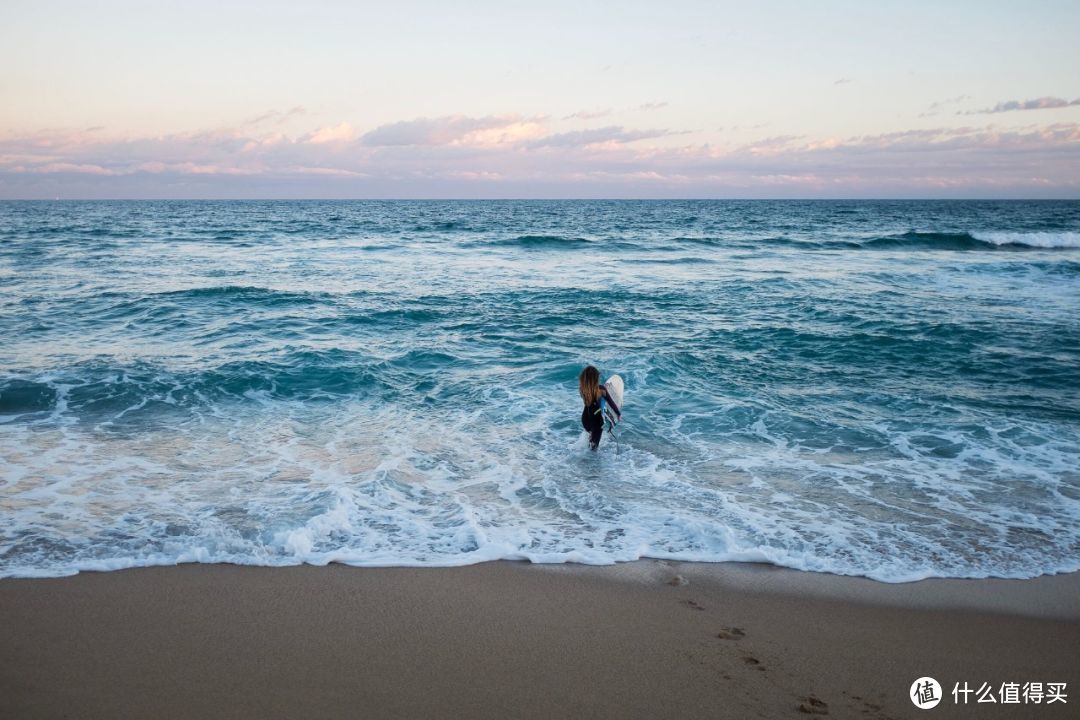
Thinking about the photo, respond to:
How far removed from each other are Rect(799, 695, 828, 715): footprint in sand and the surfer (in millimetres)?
4618

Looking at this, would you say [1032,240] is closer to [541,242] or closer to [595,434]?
[541,242]

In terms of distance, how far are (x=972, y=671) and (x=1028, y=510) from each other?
3.26 metres

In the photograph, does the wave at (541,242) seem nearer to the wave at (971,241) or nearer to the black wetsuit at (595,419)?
the wave at (971,241)

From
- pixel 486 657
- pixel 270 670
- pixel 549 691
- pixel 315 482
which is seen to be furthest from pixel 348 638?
pixel 315 482

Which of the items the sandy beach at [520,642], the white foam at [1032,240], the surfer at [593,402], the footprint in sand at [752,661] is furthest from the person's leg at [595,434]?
the white foam at [1032,240]

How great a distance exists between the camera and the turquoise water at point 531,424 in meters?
6.21

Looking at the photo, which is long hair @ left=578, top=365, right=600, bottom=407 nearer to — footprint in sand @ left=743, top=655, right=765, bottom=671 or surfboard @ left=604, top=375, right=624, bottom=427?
surfboard @ left=604, top=375, right=624, bottom=427

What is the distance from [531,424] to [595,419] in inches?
60.3

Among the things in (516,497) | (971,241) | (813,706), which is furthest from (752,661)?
(971,241)

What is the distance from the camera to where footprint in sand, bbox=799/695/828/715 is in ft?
12.8

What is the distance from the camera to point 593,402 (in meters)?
8.38

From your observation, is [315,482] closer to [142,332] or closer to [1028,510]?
[1028,510]

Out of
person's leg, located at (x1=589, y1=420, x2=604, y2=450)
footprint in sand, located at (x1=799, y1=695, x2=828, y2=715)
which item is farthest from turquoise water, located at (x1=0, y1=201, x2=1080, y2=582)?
footprint in sand, located at (x1=799, y1=695, x2=828, y2=715)

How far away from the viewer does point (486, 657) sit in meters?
4.42
